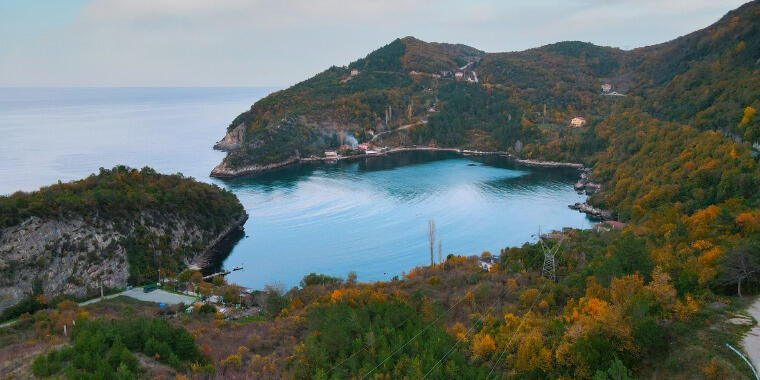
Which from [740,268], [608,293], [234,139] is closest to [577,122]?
[234,139]

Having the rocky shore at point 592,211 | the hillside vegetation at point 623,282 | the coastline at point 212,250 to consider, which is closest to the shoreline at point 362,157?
the hillside vegetation at point 623,282

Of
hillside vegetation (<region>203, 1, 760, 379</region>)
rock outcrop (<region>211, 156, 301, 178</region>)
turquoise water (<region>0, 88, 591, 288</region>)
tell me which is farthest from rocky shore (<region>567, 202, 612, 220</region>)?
rock outcrop (<region>211, 156, 301, 178</region>)

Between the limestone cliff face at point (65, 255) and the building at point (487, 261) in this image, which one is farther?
the building at point (487, 261)

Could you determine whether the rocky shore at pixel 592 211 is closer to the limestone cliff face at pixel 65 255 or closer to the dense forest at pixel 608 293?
the dense forest at pixel 608 293

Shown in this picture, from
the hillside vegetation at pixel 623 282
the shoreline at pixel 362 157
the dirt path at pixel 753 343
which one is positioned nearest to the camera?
the dirt path at pixel 753 343

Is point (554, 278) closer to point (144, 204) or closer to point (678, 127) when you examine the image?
point (144, 204)

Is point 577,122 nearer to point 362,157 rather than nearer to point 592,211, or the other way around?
point 362,157
